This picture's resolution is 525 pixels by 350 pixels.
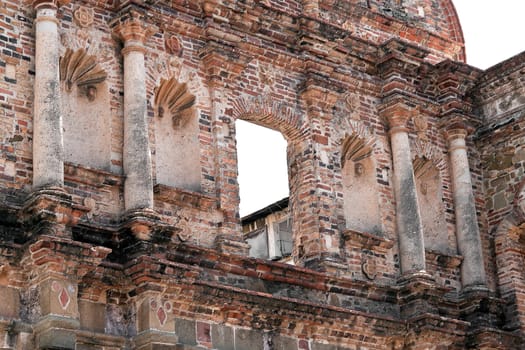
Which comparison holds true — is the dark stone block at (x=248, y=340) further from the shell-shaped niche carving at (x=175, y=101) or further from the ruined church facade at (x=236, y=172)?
the shell-shaped niche carving at (x=175, y=101)

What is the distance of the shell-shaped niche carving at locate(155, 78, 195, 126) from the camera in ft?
49.2

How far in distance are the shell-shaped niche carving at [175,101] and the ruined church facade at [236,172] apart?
0.03 m

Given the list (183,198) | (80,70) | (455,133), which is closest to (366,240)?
(455,133)

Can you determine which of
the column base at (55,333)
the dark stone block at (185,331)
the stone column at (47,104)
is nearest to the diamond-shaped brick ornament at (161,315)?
the dark stone block at (185,331)

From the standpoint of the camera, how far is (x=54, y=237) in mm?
12078

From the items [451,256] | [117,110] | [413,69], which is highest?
[413,69]

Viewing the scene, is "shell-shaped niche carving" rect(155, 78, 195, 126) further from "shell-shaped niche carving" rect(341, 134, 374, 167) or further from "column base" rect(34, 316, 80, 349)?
"column base" rect(34, 316, 80, 349)

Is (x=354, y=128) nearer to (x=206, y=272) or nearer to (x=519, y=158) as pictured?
(x=519, y=158)

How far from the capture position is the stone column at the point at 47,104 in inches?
499

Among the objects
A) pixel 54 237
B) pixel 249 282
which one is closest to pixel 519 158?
pixel 249 282

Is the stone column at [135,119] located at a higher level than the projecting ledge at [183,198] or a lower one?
higher

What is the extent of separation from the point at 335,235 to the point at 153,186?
3.05 m

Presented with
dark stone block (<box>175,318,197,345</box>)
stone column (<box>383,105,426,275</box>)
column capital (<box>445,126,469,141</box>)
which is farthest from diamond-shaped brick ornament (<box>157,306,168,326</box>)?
column capital (<box>445,126,469,141</box>)

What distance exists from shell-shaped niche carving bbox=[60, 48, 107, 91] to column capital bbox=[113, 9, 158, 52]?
465 millimetres
